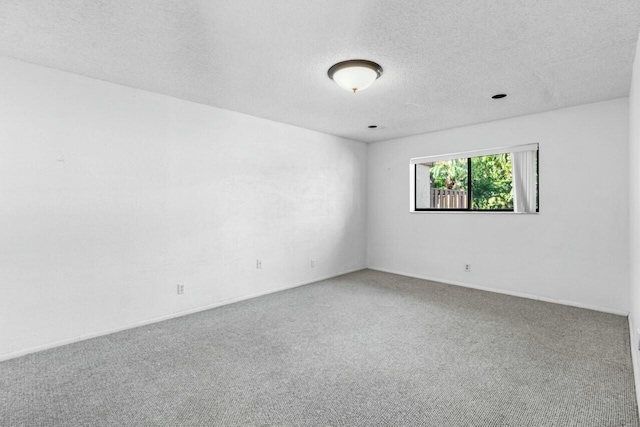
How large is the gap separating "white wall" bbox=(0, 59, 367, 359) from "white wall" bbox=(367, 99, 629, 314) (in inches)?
85.0

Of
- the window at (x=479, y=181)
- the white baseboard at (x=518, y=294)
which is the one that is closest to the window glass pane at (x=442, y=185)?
the window at (x=479, y=181)

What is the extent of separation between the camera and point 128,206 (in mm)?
3293

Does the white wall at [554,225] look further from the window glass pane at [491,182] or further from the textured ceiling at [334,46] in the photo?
the textured ceiling at [334,46]

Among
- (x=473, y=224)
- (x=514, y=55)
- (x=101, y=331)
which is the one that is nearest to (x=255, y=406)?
(x=101, y=331)

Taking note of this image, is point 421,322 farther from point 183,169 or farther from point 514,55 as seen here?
point 183,169

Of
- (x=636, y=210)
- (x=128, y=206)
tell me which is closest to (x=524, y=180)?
(x=636, y=210)

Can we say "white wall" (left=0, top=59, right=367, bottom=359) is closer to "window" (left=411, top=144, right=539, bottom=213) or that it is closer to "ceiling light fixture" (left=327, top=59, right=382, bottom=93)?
"ceiling light fixture" (left=327, top=59, right=382, bottom=93)

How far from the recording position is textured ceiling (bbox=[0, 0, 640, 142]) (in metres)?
2.02

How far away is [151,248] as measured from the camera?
346cm

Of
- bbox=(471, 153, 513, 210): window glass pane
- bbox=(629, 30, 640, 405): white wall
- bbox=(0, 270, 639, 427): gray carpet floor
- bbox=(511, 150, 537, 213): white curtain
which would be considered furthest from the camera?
bbox=(471, 153, 513, 210): window glass pane

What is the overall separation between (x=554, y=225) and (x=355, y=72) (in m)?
3.17

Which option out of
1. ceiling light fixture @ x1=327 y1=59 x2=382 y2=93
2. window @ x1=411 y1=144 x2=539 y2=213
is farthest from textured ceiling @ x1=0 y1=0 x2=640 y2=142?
window @ x1=411 y1=144 x2=539 y2=213

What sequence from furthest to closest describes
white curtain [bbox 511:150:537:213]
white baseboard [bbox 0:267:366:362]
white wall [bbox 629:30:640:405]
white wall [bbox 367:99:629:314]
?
white curtain [bbox 511:150:537:213], white wall [bbox 367:99:629:314], white baseboard [bbox 0:267:366:362], white wall [bbox 629:30:640:405]

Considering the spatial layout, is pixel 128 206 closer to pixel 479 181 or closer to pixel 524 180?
pixel 479 181
